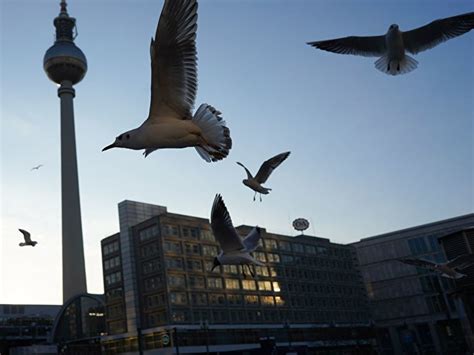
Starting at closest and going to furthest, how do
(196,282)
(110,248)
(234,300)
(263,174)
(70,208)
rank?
1. (263,174)
2. (196,282)
3. (234,300)
4. (110,248)
5. (70,208)

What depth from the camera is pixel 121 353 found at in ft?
276

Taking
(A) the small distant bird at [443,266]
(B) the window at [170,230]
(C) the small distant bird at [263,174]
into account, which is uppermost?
(B) the window at [170,230]

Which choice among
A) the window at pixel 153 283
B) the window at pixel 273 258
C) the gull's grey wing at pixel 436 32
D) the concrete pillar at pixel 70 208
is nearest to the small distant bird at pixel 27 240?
the gull's grey wing at pixel 436 32

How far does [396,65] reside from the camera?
38.9ft

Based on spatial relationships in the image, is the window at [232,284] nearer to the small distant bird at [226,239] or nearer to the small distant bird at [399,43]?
the small distant bird at [226,239]

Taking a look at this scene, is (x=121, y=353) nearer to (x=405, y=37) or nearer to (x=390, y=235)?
(x=390, y=235)

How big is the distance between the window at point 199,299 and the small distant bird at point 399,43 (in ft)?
243

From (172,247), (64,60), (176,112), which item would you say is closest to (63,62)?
(64,60)

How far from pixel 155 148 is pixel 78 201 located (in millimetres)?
140253

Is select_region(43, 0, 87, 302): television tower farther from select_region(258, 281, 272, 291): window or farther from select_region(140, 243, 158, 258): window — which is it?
select_region(258, 281, 272, 291): window

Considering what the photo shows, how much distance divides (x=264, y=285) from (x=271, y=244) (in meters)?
10.8

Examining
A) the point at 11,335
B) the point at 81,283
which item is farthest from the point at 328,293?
the point at 11,335

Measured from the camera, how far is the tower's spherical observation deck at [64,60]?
496ft

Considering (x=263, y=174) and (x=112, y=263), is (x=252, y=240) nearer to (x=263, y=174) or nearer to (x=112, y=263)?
(x=263, y=174)
